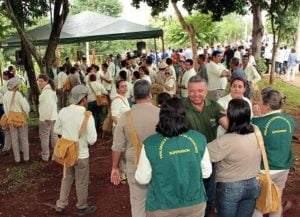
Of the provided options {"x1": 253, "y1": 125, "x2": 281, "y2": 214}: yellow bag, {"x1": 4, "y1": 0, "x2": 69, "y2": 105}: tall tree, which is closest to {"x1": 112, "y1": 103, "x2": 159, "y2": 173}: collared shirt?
{"x1": 253, "y1": 125, "x2": 281, "y2": 214}: yellow bag

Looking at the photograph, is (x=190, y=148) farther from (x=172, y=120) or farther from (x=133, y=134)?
(x=133, y=134)

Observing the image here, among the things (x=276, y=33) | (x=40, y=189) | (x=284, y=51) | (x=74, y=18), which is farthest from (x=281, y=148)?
(x=284, y=51)

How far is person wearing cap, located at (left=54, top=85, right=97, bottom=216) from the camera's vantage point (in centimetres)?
472

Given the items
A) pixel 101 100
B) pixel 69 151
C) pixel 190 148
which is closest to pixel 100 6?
pixel 101 100

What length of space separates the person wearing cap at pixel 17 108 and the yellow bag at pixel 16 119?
67 mm

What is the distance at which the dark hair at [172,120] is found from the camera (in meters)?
2.82

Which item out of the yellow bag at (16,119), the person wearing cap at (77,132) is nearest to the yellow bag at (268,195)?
the person wearing cap at (77,132)

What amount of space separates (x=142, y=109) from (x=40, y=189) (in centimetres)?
348

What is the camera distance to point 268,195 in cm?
346

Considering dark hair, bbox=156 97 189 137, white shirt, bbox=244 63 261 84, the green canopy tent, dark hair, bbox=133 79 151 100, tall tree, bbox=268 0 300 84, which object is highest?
tall tree, bbox=268 0 300 84

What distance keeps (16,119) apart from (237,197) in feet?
16.4

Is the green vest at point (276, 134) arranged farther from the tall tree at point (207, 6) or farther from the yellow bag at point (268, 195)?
the tall tree at point (207, 6)

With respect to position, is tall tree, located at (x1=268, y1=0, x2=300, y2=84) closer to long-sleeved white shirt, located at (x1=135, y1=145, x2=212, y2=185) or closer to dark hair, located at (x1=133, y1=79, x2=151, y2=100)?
dark hair, located at (x1=133, y1=79, x2=151, y2=100)

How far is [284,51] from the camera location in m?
20.0
